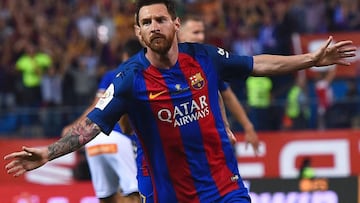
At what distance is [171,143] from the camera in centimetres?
706

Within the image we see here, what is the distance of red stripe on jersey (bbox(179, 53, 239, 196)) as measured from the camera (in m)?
7.06

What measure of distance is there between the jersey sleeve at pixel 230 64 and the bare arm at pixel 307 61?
2.4 inches

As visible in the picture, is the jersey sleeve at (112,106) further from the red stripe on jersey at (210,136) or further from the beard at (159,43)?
A: the red stripe on jersey at (210,136)

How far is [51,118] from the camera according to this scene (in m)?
19.1

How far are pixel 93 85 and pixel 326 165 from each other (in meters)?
6.08

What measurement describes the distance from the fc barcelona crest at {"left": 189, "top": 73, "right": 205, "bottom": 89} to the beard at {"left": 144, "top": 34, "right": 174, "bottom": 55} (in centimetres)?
30

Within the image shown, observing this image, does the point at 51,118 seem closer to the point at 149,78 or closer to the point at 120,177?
the point at 120,177

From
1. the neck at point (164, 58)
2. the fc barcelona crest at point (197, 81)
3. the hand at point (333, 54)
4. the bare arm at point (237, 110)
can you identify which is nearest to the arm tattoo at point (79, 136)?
the neck at point (164, 58)

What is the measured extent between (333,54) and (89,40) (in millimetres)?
15240

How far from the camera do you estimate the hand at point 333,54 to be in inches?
280

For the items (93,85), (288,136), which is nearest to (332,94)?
(288,136)

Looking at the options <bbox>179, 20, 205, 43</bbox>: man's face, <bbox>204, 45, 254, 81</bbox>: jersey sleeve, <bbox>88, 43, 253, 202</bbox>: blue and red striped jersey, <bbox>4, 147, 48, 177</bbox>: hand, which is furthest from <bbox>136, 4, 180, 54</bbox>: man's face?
<bbox>179, 20, 205, 43</bbox>: man's face

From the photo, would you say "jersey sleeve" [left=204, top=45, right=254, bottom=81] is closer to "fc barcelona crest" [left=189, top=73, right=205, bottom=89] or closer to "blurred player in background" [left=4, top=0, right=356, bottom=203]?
"blurred player in background" [left=4, top=0, right=356, bottom=203]

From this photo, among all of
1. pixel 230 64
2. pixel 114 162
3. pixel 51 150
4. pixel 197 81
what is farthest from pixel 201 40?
pixel 51 150
